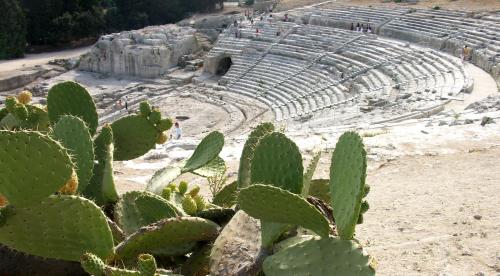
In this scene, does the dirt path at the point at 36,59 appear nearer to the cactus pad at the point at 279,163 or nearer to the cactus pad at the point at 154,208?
the cactus pad at the point at 154,208

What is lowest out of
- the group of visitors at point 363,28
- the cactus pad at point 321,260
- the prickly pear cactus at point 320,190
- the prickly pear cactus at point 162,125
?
the group of visitors at point 363,28

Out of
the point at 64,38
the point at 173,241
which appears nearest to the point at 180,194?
the point at 173,241

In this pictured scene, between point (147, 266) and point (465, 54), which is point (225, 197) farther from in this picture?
point (465, 54)

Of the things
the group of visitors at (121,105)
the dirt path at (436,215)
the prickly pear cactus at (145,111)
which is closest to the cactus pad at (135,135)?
the prickly pear cactus at (145,111)

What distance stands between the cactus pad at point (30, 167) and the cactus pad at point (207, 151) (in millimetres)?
1641

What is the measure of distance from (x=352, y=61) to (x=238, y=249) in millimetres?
20148

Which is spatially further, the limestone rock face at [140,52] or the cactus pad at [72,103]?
the limestone rock face at [140,52]

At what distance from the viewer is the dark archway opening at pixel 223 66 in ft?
90.8

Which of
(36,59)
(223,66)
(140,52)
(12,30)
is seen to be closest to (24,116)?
Result: (140,52)

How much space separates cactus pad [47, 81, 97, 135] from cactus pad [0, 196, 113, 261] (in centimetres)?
135

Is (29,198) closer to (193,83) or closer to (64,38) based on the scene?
(193,83)

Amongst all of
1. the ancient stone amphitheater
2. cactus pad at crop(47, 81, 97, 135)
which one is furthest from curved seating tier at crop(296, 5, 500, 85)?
cactus pad at crop(47, 81, 97, 135)

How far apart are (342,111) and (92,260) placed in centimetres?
1492

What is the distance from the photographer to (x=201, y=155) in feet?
14.8
